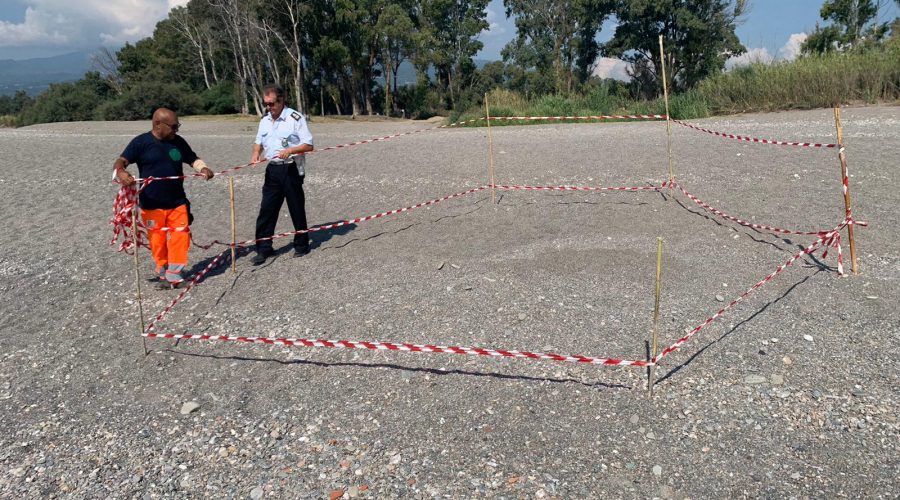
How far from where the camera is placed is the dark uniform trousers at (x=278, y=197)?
23.3ft

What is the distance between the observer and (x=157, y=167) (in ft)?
20.5

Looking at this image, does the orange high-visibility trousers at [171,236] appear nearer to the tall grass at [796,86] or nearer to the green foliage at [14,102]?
the tall grass at [796,86]

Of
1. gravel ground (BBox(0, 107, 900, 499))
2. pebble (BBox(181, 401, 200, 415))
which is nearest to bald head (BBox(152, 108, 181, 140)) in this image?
gravel ground (BBox(0, 107, 900, 499))

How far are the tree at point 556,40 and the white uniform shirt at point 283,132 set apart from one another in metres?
31.9

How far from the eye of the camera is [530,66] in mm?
42688

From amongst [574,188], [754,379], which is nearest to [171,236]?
[754,379]

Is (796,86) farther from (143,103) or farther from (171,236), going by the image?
(143,103)

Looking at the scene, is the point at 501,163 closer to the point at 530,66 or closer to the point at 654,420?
the point at 654,420

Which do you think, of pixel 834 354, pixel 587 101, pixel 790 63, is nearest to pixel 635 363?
pixel 834 354

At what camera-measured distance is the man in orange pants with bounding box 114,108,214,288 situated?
6.22m

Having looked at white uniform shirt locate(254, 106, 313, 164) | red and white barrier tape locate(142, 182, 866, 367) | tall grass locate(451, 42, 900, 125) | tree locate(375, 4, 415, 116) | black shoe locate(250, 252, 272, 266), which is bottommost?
red and white barrier tape locate(142, 182, 866, 367)

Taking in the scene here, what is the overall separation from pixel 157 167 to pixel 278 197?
133cm

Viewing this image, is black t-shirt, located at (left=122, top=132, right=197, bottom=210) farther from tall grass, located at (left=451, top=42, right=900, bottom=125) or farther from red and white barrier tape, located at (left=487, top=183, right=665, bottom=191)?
tall grass, located at (left=451, top=42, right=900, bottom=125)

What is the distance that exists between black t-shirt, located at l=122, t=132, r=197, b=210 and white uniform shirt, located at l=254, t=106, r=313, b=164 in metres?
0.98
